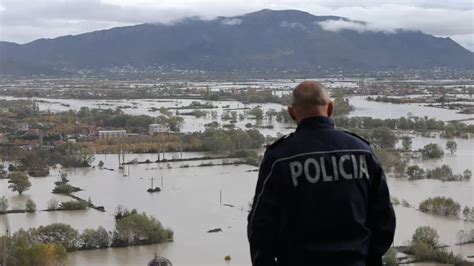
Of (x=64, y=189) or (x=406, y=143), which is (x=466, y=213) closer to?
(x=64, y=189)

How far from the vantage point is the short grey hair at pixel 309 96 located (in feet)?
2.17

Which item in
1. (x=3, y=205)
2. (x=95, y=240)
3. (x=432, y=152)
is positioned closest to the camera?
(x=95, y=240)

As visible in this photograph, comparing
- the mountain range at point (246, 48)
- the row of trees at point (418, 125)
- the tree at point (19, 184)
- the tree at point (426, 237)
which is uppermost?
the mountain range at point (246, 48)

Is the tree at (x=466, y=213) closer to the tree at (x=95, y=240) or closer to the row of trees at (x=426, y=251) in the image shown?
the row of trees at (x=426, y=251)

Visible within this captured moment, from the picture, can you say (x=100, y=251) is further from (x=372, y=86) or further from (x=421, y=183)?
(x=372, y=86)

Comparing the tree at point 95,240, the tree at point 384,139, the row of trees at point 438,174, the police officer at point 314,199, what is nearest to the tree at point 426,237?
the tree at point 95,240

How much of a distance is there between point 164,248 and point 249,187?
228 cm

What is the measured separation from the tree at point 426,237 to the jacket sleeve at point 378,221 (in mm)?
3945

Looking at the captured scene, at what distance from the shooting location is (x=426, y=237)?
455 centimetres

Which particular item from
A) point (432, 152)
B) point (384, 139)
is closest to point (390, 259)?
point (432, 152)

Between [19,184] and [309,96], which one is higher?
[309,96]

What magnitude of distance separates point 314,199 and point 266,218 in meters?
0.05

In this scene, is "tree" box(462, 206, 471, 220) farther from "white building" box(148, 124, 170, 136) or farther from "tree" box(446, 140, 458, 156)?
"white building" box(148, 124, 170, 136)

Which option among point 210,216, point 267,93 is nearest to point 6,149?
point 210,216
